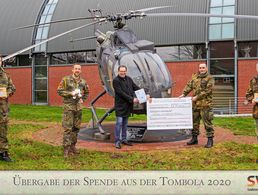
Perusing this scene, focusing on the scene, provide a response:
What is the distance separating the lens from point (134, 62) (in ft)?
32.9

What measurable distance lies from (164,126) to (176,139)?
1.75 metres

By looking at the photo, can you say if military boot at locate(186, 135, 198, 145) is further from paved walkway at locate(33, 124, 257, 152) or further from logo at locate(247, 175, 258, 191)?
logo at locate(247, 175, 258, 191)

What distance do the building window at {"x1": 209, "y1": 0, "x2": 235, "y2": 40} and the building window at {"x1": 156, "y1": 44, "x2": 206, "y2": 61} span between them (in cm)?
111

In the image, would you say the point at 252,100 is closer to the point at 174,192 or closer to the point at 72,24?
the point at 174,192

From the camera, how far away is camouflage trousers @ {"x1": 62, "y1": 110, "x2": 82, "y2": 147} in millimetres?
8141

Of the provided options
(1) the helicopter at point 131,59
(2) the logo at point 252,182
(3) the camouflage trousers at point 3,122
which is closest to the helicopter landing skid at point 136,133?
(1) the helicopter at point 131,59

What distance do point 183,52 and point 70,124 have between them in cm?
1887

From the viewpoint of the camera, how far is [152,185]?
16.1 feet

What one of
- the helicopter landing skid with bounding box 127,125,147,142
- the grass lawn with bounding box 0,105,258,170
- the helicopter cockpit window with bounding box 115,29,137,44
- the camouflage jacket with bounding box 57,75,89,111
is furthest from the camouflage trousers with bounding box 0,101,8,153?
the helicopter cockpit window with bounding box 115,29,137,44

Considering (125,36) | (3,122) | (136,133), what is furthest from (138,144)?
(3,122)

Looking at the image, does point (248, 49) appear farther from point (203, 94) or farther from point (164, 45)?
point (203, 94)

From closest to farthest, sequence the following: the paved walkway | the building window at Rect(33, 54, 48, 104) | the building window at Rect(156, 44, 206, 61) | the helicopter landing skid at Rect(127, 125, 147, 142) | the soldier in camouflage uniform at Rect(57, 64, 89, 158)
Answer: the soldier in camouflage uniform at Rect(57, 64, 89, 158) < the paved walkway < the helicopter landing skid at Rect(127, 125, 147, 142) < the building window at Rect(156, 44, 206, 61) < the building window at Rect(33, 54, 48, 104)

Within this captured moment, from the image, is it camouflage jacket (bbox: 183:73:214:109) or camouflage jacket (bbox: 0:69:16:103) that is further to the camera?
camouflage jacket (bbox: 183:73:214:109)

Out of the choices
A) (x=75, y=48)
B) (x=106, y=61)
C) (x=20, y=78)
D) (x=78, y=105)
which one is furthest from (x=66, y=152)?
(x=20, y=78)
